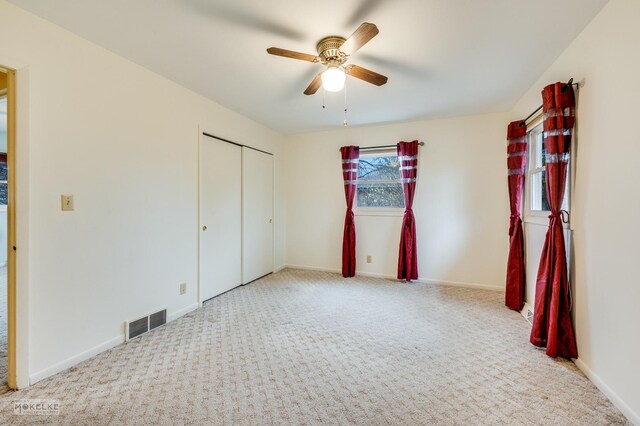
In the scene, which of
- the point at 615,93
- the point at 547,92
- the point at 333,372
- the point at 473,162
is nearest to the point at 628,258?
the point at 615,93

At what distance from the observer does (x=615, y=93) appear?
5.38 ft

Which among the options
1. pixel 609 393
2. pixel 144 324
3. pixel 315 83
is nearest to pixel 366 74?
pixel 315 83

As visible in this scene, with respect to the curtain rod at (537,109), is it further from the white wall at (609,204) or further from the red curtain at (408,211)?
the red curtain at (408,211)

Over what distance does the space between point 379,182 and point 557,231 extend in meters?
2.54

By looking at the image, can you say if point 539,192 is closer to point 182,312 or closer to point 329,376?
point 329,376

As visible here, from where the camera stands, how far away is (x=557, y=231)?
2.08m

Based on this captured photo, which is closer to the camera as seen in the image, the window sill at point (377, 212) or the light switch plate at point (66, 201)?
the light switch plate at point (66, 201)

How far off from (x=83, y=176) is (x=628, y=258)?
3.45 metres

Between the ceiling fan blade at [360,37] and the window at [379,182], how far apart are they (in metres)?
2.58

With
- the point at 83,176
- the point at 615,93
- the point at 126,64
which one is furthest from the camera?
the point at 126,64

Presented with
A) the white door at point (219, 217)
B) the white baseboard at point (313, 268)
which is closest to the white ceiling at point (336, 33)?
the white door at point (219, 217)

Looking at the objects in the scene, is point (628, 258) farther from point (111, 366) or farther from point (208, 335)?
point (111, 366)

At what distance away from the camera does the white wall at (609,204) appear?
1.51 meters

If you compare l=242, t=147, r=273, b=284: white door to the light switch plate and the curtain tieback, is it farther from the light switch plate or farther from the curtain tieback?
the curtain tieback
